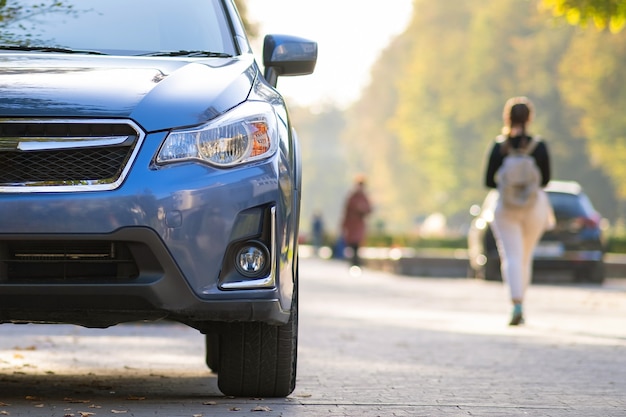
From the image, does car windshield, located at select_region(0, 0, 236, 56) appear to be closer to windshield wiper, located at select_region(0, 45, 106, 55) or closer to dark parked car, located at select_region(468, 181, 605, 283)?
windshield wiper, located at select_region(0, 45, 106, 55)

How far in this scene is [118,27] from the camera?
685 cm

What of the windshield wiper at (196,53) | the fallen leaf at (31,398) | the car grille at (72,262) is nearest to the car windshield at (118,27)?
the windshield wiper at (196,53)

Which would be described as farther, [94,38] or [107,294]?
[94,38]

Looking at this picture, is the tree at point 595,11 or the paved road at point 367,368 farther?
the tree at point 595,11

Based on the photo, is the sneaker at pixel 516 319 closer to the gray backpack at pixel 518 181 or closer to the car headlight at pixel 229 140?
the gray backpack at pixel 518 181

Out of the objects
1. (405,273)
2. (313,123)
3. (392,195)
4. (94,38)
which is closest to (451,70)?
(392,195)

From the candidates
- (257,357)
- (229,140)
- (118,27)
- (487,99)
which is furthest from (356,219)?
(487,99)

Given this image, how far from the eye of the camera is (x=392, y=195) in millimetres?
85250

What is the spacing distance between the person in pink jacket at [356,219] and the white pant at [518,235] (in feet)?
58.3

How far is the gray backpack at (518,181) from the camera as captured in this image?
12.4m

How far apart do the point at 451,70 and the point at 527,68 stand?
7633mm

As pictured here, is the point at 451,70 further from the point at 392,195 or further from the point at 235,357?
the point at 235,357

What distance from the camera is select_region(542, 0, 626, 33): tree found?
59.3ft

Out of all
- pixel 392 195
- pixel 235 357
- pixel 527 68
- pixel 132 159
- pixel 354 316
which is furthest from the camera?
pixel 392 195
